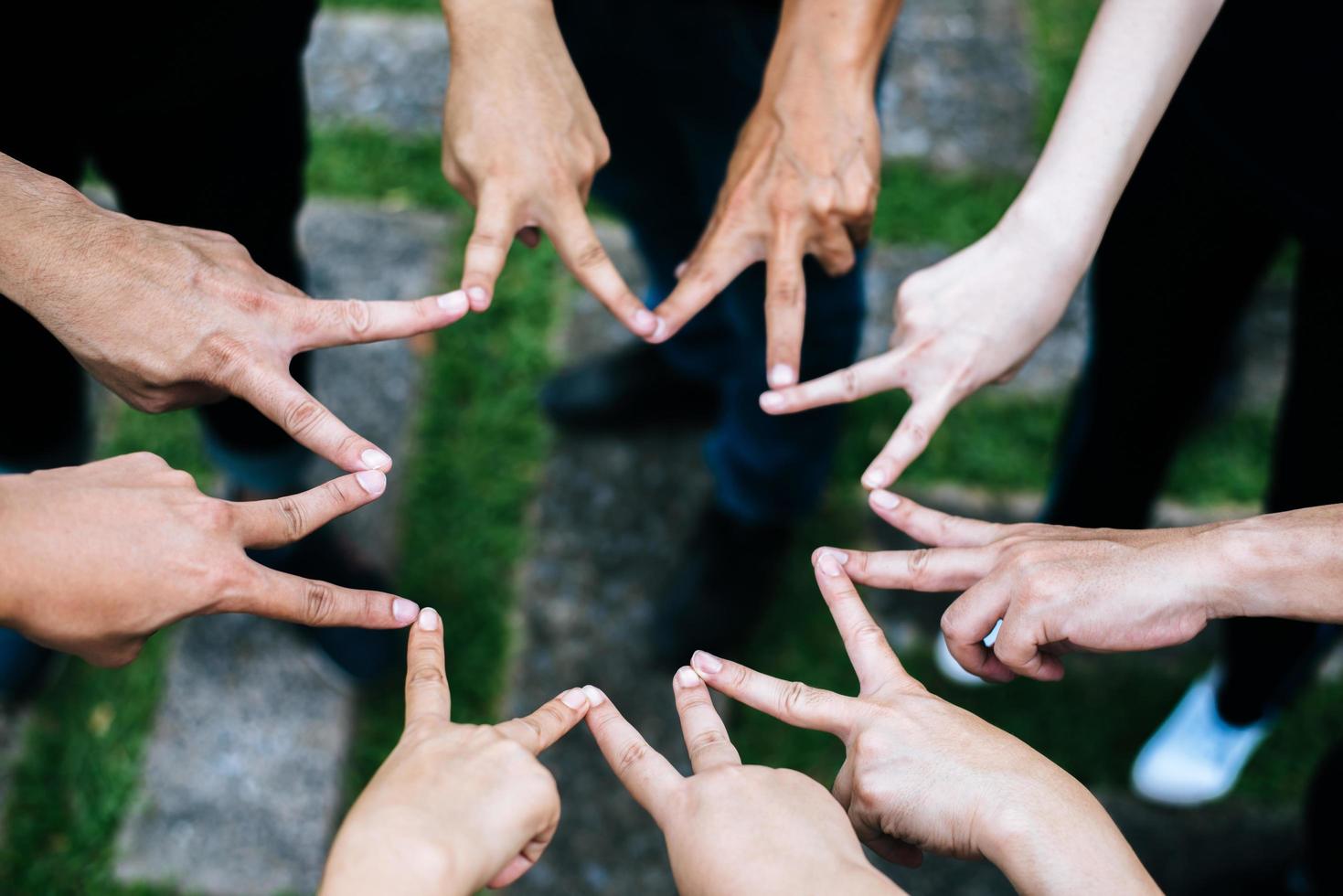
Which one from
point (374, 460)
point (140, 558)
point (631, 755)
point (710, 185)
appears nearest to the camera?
point (140, 558)

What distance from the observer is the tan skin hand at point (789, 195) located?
67.7 inches

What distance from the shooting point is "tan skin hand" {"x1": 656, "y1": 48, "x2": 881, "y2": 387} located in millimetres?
1719

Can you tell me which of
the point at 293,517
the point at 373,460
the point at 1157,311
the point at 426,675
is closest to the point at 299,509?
the point at 293,517

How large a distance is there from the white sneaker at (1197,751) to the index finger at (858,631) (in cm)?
114

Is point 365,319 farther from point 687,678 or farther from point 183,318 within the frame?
point 687,678

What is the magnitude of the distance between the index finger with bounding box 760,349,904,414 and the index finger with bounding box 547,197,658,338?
25 cm

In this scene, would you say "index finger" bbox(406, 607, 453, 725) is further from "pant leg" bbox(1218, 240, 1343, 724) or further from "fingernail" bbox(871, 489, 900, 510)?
"pant leg" bbox(1218, 240, 1343, 724)

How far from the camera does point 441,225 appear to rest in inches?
126

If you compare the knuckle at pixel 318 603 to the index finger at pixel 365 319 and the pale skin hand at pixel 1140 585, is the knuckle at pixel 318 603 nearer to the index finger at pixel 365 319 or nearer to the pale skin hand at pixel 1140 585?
the index finger at pixel 365 319

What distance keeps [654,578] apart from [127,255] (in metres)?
1.53

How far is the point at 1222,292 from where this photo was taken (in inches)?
71.1

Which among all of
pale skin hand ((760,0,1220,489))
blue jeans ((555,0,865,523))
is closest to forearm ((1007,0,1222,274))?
pale skin hand ((760,0,1220,489))

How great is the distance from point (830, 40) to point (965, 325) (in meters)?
0.53

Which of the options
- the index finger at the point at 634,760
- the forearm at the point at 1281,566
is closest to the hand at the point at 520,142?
the index finger at the point at 634,760
